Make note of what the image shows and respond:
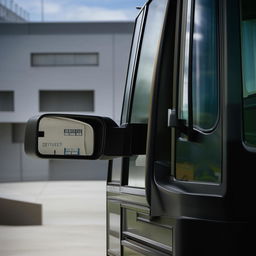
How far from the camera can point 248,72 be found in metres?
1.77

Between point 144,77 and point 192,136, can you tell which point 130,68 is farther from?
point 192,136

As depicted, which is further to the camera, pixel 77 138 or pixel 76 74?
pixel 76 74

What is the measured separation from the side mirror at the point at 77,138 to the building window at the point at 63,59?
1522 inches

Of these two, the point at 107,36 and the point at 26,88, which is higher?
the point at 107,36

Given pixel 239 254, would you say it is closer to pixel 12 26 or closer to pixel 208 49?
pixel 208 49

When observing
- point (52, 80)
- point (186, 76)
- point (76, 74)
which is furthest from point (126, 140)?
point (52, 80)

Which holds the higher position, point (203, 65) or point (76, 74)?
point (76, 74)

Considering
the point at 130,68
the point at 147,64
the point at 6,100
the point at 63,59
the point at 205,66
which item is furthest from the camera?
the point at 63,59

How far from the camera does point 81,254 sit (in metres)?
10.6

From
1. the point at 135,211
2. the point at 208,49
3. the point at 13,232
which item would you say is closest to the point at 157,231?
the point at 135,211

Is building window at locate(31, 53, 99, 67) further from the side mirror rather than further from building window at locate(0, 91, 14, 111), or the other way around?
the side mirror

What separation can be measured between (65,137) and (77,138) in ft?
0.14

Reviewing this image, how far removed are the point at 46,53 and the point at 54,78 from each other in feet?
5.89

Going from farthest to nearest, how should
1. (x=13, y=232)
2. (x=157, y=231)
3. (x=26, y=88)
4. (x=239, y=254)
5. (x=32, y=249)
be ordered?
(x=26, y=88)
(x=13, y=232)
(x=32, y=249)
(x=157, y=231)
(x=239, y=254)
